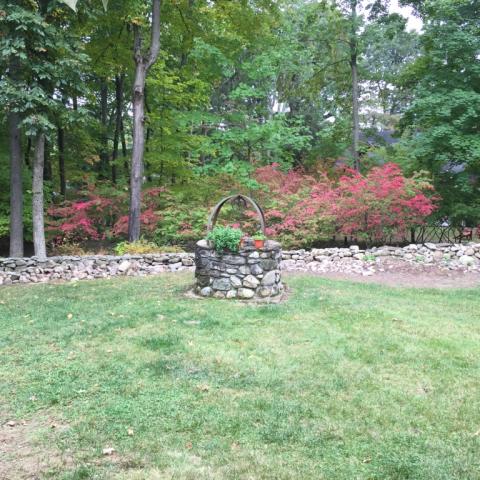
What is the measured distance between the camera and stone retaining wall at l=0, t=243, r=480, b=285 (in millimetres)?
8062

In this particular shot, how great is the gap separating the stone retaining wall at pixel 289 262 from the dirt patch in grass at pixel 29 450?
548cm

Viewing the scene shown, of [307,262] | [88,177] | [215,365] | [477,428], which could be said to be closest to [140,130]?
[88,177]

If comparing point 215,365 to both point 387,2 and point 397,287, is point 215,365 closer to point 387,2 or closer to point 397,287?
point 397,287

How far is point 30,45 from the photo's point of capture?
7.73 meters

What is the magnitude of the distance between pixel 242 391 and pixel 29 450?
1523mm

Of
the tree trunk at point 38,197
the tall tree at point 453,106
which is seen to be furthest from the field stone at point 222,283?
the tall tree at point 453,106

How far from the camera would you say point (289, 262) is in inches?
359

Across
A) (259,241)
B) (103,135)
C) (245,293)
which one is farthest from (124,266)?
(103,135)

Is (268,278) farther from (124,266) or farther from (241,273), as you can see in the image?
(124,266)

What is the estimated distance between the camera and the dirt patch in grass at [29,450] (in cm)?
240

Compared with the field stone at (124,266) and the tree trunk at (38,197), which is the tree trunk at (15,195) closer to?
the tree trunk at (38,197)

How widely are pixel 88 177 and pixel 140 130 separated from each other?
2314mm

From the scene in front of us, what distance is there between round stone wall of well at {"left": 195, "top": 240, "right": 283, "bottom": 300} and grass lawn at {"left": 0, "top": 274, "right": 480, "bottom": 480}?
493mm

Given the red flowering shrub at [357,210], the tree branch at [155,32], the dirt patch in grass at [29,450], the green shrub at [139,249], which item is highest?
the tree branch at [155,32]
